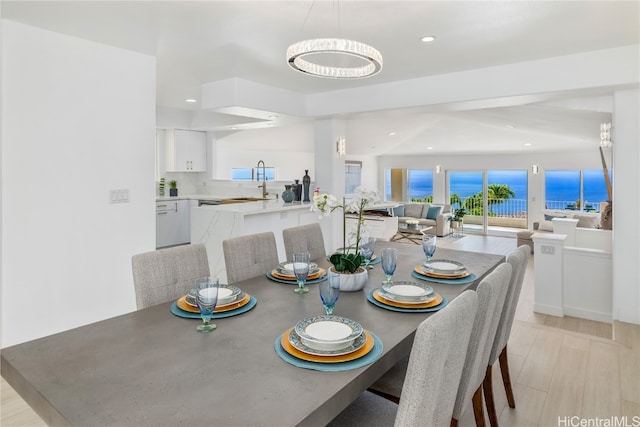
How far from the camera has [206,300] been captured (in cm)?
140

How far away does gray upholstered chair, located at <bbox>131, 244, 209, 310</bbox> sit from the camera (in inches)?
71.9

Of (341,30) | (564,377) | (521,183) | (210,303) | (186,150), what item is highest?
(341,30)

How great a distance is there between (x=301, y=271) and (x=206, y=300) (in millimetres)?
573

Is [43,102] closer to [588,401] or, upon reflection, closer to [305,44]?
[305,44]

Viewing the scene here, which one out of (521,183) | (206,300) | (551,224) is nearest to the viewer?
(206,300)

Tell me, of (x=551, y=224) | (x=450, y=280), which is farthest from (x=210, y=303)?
(x=551, y=224)

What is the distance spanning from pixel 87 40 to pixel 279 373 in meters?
2.98

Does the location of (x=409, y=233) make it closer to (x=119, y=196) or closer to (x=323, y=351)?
(x=119, y=196)

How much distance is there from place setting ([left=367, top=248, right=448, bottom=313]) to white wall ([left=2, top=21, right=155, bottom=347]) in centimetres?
229

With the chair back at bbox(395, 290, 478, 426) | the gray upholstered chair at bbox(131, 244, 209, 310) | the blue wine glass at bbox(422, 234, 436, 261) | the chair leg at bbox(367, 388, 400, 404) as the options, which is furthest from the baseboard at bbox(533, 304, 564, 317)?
the gray upholstered chair at bbox(131, 244, 209, 310)

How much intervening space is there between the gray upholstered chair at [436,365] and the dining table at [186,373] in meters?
0.17

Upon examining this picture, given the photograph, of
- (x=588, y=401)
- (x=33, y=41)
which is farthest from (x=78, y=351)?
(x=588, y=401)

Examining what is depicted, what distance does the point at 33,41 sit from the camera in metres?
2.65

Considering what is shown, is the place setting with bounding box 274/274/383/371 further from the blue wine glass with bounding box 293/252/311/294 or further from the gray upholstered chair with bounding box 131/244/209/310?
the gray upholstered chair with bounding box 131/244/209/310
